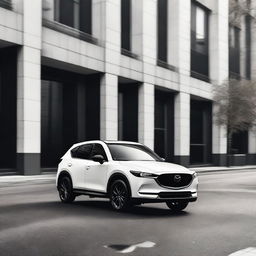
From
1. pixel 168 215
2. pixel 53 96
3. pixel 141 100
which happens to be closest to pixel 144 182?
pixel 168 215

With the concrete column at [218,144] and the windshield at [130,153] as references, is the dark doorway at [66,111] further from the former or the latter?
the windshield at [130,153]

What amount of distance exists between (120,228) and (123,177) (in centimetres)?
203

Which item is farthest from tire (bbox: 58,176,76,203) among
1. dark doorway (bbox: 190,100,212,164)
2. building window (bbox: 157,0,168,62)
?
dark doorway (bbox: 190,100,212,164)

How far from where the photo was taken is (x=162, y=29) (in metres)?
39.6

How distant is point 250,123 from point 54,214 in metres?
35.5

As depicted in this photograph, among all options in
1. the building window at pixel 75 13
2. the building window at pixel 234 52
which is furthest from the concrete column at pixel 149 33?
the building window at pixel 234 52

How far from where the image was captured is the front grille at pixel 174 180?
10.6 m

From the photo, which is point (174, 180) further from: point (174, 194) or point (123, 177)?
point (123, 177)

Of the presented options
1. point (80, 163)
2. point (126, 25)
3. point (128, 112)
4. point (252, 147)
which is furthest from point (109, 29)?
point (252, 147)

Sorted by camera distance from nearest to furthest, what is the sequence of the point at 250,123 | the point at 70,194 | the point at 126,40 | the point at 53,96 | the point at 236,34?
the point at 70,194 < the point at 53,96 < the point at 126,40 < the point at 250,123 < the point at 236,34

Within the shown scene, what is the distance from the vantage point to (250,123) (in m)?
44.2

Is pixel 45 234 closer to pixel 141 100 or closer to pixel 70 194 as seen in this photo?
pixel 70 194

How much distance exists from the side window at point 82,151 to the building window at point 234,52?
39804mm

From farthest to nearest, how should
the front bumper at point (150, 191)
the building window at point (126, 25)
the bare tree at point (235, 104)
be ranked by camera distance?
1. the bare tree at point (235, 104)
2. the building window at point (126, 25)
3. the front bumper at point (150, 191)
